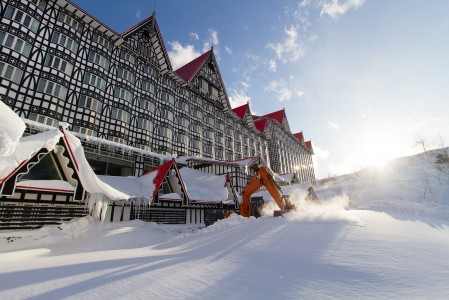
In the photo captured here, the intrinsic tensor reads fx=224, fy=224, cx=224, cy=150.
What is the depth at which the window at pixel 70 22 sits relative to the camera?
18.1 m

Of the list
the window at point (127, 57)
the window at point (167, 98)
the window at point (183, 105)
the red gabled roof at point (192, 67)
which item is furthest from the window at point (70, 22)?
the red gabled roof at point (192, 67)

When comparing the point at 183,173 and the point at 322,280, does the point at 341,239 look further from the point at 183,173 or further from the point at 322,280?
the point at 183,173

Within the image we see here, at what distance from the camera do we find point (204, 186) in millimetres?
20250

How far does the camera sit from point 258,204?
16781 millimetres

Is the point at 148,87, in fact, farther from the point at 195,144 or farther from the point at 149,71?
the point at 195,144

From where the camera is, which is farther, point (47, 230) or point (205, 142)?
point (205, 142)

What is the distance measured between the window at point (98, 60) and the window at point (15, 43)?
431cm

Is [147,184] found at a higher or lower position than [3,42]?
lower

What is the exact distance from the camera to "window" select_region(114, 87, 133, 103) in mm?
21094

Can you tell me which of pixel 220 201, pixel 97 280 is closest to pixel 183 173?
pixel 220 201

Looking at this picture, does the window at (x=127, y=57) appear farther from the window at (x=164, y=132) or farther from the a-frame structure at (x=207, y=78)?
the a-frame structure at (x=207, y=78)

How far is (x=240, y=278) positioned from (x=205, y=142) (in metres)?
26.7

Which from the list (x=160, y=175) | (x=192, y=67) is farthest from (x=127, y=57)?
(x=160, y=175)

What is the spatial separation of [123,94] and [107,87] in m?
1.52
